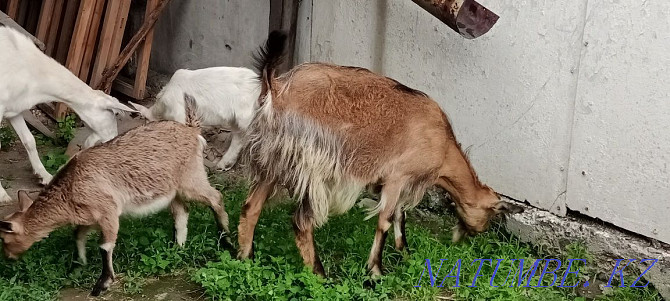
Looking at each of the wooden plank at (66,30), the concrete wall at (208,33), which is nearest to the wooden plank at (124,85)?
the concrete wall at (208,33)

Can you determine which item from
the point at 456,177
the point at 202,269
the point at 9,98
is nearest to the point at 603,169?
the point at 456,177

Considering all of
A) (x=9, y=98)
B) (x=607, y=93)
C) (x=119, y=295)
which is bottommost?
(x=119, y=295)

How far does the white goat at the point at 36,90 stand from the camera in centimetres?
588

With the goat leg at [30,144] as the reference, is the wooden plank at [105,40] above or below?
above

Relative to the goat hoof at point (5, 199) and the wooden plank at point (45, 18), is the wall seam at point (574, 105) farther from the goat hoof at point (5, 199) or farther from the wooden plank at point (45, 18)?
the wooden plank at point (45, 18)

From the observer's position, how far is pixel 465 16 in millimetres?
4859

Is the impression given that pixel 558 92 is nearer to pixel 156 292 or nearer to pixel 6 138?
pixel 156 292

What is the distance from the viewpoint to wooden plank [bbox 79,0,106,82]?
726 cm

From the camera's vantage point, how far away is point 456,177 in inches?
189

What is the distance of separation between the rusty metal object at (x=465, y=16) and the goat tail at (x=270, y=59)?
110 cm

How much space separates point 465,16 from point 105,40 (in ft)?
12.1

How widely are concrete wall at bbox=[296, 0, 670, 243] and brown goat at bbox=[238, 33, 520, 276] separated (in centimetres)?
67

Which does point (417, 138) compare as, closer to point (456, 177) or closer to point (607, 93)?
point (456, 177)

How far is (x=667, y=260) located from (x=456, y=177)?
4.07ft
